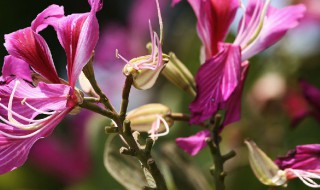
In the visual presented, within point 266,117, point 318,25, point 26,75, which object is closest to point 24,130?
point 26,75

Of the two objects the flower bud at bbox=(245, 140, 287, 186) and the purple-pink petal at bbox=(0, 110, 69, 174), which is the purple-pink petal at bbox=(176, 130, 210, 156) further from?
the purple-pink petal at bbox=(0, 110, 69, 174)

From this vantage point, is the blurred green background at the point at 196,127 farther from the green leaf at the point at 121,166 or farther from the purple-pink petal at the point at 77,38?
the purple-pink petal at the point at 77,38

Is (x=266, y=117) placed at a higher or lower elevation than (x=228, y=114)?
lower

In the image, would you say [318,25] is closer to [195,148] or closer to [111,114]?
[195,148]

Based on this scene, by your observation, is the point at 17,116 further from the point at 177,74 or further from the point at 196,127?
the point at 196,127

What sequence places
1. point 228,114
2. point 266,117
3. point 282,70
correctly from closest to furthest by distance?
point 228,114, point 266,117, point 282,70

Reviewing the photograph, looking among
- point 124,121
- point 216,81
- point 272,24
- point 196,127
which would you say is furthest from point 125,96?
point 196,127

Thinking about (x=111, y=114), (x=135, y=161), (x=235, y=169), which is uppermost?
(x=111, y=114)

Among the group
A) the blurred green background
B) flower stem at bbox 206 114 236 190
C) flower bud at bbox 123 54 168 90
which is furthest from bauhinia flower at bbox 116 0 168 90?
the blurred green background
